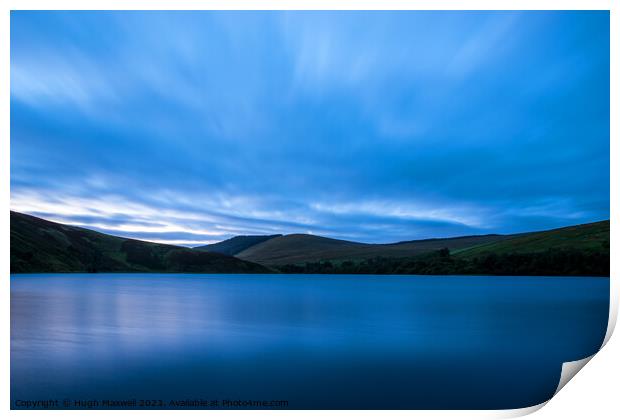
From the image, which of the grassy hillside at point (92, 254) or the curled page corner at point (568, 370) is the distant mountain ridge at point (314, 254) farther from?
the curled page corner at point (568, 370)

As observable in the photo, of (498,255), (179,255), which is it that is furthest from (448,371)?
(179,255)

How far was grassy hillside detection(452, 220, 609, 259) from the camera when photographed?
8606 cm

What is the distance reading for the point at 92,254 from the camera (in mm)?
108500

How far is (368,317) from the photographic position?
24203mm

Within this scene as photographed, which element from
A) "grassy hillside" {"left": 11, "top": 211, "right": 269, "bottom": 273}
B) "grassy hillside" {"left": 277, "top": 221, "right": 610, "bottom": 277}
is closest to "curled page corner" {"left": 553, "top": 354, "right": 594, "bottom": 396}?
"grassy hillside" {"left": 277, "top": 221, "right": 610, "bottom": 277}

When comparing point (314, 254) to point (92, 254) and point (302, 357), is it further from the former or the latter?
point (302, 357)

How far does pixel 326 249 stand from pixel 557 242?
78.3 metres

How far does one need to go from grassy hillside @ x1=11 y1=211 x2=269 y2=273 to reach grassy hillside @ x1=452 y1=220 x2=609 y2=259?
75.6 meters

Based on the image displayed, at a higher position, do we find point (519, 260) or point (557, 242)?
point (557, 242)

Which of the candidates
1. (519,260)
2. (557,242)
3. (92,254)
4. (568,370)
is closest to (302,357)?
(568,370)

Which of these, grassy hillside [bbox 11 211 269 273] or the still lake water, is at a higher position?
grassy hillside [bbox 11 211 269 273]

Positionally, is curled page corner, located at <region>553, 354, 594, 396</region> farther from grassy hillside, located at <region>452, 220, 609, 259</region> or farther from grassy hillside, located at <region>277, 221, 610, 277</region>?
grassy hillside, located at <region>452, 220, 609, 259</region>

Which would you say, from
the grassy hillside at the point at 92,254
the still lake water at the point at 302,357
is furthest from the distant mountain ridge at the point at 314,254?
the still lake water at the point at 302,357

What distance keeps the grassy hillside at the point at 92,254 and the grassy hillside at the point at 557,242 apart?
75.6 m
